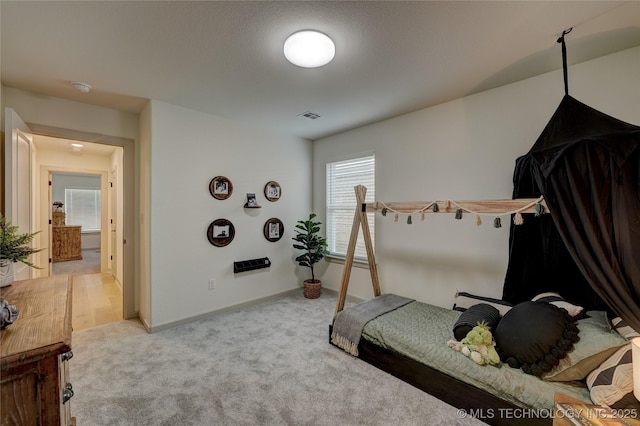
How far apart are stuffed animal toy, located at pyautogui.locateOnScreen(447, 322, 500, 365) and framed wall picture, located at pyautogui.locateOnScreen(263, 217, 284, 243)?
8.94 ft

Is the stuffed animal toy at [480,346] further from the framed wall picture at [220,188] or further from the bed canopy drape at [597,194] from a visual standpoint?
the framed wall picture at [220,188]

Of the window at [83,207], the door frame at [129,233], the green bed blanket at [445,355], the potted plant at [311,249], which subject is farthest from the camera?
the window at [83,207]

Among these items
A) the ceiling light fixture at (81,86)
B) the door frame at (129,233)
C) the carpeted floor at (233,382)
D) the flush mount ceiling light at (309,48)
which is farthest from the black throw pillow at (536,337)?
the ceiling light fixture at (81,86)

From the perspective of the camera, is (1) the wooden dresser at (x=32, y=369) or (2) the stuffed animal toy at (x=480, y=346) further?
(2) the stuffed animal toy at (x=480, y=346)

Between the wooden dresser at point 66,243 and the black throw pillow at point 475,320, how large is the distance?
9.21m

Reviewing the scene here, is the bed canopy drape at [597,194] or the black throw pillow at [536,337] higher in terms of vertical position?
the bed canopy drape at [597,194]

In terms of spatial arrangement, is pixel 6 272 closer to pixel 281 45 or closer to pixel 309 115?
pixel 281 45

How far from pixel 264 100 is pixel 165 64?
98cm

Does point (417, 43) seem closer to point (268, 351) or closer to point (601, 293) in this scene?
point (601, 293)

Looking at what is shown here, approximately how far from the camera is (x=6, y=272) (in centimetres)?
141

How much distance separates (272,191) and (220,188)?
2.61 ft

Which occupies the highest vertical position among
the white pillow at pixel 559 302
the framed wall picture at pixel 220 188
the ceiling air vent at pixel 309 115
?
the ceiling air vent at pixel 309 115

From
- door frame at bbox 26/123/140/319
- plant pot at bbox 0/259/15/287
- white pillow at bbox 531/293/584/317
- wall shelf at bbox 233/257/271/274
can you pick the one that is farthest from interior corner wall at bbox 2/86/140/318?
white pillow at bbox 531/293/584/317

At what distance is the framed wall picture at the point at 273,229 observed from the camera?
398 cm
